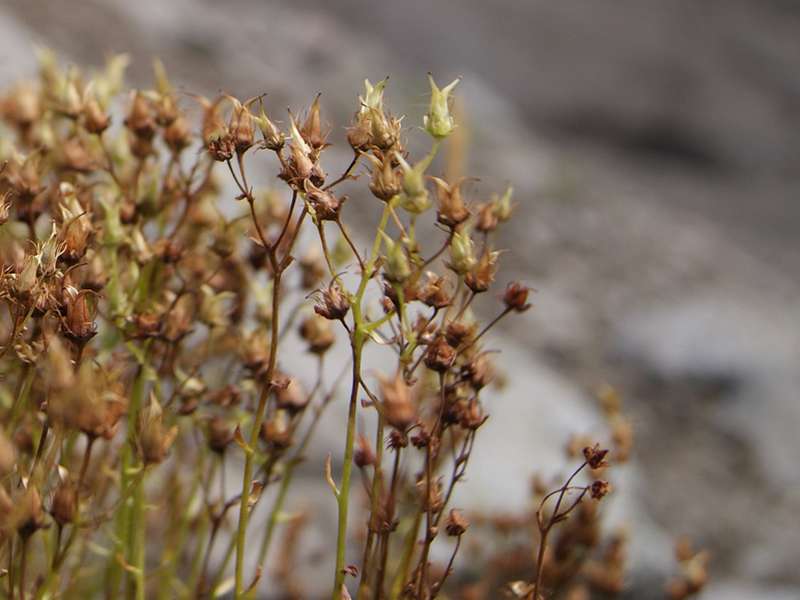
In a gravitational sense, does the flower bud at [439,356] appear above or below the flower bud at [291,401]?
below

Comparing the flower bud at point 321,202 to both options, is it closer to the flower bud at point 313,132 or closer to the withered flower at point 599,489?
the flower bud at point 313,132

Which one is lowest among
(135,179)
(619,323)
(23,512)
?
(23,512)

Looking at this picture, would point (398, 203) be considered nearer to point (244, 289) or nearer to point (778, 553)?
point (244, 289)

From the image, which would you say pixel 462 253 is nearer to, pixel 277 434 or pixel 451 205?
pixel 451 205

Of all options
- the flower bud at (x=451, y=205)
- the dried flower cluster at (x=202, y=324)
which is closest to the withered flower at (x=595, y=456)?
the dried flower cluster at (x=202, y=324)

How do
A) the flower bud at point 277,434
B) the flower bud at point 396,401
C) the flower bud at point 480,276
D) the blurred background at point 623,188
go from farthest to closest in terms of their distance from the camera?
the blurred background at point 623,188 → the flower bud at point 277,434 → the flower bud at point 480,276 → the flower bud at point 396,401

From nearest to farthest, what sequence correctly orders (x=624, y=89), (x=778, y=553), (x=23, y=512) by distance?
1. (x=23, y=512)
2. (x=778, y=553)
3. (x=624, y=89)

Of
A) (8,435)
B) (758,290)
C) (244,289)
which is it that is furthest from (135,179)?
(758,290)
